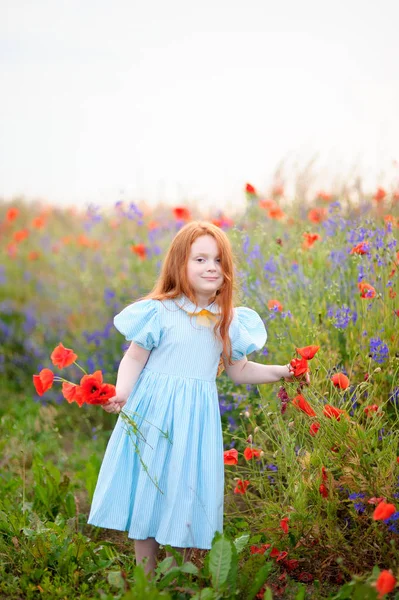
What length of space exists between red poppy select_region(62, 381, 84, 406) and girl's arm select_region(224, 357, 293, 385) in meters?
0.66

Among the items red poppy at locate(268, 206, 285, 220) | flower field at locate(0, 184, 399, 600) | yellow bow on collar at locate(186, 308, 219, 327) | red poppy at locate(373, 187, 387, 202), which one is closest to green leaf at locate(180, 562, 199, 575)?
flower field at locate(0, 184, 399, 600)

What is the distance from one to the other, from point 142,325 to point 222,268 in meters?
0.36

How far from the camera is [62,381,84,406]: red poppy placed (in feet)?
6.69

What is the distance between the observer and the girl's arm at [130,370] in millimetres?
2367

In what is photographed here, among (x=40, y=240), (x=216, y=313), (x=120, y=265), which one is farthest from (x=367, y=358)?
(x=40, y=240)

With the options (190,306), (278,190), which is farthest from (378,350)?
(278,190)

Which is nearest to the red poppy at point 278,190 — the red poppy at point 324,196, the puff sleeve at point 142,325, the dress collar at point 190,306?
the red poppy at point 324,196

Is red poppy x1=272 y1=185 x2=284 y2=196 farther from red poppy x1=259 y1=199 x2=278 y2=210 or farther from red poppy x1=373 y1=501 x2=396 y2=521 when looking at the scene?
red poppy x1=373 y1=501 x2=396 y2=521

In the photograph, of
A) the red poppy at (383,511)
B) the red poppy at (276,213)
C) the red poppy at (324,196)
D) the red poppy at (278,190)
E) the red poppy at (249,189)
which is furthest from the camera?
the red poppy at (278,190)

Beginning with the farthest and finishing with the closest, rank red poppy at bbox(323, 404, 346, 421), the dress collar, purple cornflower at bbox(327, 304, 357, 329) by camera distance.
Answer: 1. purple cornflower at bbox(327, 304, 357, 329)
2. the dress collar
3. red poppy at bbox(323, 404, 346, 421)

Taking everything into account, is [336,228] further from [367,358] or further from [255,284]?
[367,358]

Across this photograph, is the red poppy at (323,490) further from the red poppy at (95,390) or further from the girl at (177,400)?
the red poppy at (95,390)

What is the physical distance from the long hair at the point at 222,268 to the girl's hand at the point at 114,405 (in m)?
0.41

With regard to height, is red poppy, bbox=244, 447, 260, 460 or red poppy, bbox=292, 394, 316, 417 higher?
red poppy, bbox=292, 394, 316, 417
